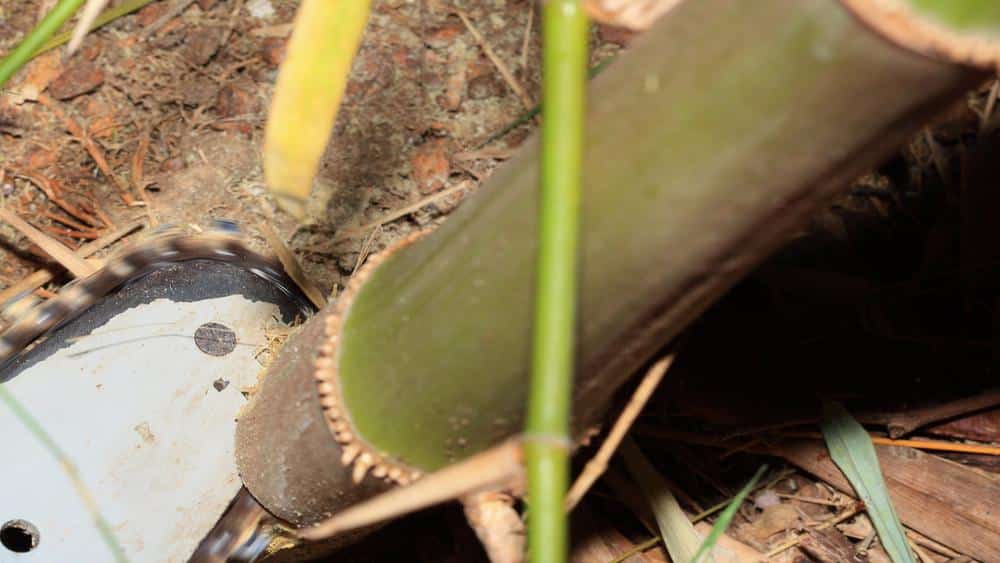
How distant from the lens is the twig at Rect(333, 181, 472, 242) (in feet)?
3.53

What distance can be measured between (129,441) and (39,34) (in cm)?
44

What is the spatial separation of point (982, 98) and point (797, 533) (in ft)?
1.84

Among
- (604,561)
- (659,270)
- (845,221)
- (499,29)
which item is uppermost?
(499,29)

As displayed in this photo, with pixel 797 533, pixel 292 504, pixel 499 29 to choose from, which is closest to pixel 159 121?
pixel 499 29

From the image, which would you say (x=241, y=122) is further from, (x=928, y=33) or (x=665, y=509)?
(x=928, y=33)

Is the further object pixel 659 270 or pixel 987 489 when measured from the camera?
pixel 987 489

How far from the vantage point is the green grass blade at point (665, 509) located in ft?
3.12

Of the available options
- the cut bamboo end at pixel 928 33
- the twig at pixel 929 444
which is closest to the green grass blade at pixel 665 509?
the twig at pixel 929 444

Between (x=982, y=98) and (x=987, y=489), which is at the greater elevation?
(x=982, y=98)

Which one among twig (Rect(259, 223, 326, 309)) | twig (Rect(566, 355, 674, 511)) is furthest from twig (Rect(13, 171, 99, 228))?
twig (Rect(566, 355, 674, 511))

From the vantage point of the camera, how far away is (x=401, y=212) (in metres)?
1.09

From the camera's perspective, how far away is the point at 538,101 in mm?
1123

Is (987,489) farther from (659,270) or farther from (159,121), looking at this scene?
(159,121)

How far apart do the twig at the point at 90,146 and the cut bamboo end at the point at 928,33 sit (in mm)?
987
